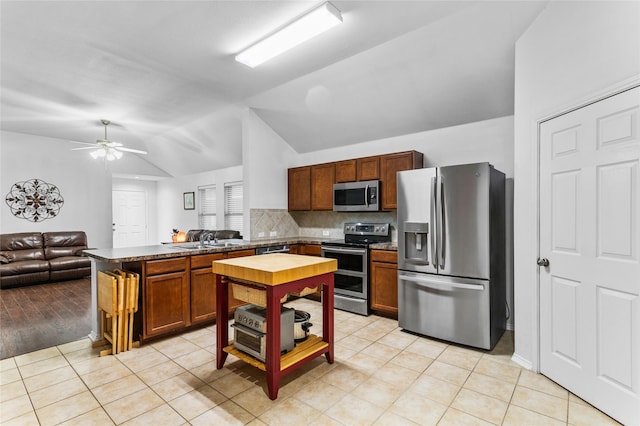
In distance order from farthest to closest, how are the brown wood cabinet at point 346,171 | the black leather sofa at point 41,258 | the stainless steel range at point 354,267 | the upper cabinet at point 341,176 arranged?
the black leather sofa at point 41,258
the brown wood cabinet at point 346,171
the upper cabinet at point 341,176
the stainless steel range at point 354,267

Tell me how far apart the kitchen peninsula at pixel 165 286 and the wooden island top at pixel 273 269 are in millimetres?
992

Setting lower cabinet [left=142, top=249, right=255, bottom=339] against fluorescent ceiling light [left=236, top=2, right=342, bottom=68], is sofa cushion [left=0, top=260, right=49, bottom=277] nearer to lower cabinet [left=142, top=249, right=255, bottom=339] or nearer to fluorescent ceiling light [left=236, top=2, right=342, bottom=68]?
lower cabinet [left=142, top=249, right=255, bottom=339]

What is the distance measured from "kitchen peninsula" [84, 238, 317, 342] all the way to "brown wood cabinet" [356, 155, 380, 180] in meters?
2.15

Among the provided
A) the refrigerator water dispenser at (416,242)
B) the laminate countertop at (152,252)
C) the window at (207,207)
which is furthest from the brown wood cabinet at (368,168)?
the window at (207,207)

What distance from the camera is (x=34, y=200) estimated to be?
260 inches

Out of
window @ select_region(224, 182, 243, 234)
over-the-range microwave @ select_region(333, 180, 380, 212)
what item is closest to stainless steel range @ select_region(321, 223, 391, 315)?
over-the-range microwave @ select_region(333, 180, 380, 212)

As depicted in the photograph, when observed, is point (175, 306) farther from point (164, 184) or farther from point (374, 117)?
point (164, 184)

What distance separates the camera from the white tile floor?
1994 millimetres

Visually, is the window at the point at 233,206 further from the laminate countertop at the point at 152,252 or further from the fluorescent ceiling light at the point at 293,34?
the fluorescent ceiling light at the point at 293,34

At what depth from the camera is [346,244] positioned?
13.6 ft

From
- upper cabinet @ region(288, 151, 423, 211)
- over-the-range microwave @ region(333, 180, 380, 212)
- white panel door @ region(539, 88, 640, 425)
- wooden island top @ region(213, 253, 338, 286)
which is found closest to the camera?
white panel door @ region(539, 88, 640, 425)

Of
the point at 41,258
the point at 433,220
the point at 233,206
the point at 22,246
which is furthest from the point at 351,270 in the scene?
the point at 22,246

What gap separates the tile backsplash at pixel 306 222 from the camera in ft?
15.4

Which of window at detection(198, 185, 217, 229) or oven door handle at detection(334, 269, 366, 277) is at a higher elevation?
window at detection(198, 185, 217, 229)
